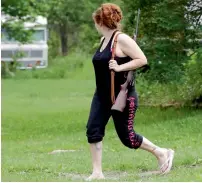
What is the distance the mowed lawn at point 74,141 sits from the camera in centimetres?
843

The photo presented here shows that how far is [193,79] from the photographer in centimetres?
1722

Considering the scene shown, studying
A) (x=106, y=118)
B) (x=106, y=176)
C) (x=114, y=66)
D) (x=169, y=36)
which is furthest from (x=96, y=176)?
(x=169, y=36)

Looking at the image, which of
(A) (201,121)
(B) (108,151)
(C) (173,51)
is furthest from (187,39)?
(B) (108,151)

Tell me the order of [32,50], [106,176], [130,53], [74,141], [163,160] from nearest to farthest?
[130,53], [163,160], [106,176], [74,141], [32,50]

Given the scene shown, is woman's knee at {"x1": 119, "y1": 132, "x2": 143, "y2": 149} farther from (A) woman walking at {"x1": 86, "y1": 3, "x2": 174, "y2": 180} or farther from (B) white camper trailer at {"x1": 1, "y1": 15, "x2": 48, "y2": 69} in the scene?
(B) white camper trailer at {"x1": 1, "y1": 15, "x2": 48, "y2": 69}

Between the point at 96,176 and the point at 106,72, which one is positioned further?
the point at 96,176

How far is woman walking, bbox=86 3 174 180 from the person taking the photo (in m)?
7.67

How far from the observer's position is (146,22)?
16.4 metres

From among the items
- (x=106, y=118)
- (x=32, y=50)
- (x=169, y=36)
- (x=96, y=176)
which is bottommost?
(x=32, y=50)

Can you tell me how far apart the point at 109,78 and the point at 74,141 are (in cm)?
625

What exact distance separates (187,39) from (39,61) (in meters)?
25.7

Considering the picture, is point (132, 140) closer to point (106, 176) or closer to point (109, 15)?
point (106, 176)

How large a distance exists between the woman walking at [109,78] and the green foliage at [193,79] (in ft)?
24.2

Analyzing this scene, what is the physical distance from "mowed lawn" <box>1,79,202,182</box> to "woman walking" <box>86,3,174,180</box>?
16.5 inches
